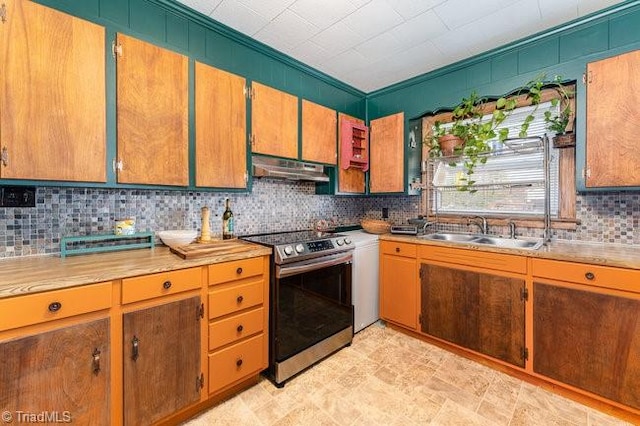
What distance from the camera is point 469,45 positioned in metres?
2.31

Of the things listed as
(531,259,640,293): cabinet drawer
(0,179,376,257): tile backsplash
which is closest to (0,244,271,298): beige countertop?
(0,179,376,257): tile backsplash

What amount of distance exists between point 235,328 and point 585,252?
7.70 feet

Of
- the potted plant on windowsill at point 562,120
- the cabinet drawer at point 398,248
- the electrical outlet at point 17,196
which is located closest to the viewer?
the electrical outlet at point 17,196

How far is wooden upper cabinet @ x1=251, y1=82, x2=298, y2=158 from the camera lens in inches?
87.7

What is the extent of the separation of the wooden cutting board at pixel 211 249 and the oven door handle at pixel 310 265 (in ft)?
0.88

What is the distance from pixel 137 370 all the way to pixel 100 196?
3.76 ft

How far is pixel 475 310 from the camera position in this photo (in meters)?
2.15

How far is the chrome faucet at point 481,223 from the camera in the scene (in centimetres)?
259

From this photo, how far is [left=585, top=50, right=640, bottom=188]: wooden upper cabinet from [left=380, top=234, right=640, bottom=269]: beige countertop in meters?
0.45

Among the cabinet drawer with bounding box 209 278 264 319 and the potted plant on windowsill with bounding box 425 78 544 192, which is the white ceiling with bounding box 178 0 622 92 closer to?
the potted plant on windowsill with bounding box 425 78 544 192

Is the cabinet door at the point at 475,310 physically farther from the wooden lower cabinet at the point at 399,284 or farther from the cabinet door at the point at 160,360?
the cabinet door at the point at 160,360

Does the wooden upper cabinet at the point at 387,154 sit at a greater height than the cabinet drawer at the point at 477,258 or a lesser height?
greater

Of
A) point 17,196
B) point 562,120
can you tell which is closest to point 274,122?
point 17,196

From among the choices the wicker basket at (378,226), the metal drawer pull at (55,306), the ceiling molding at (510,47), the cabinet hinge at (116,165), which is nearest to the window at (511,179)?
the ceiling molding at (510,47)
